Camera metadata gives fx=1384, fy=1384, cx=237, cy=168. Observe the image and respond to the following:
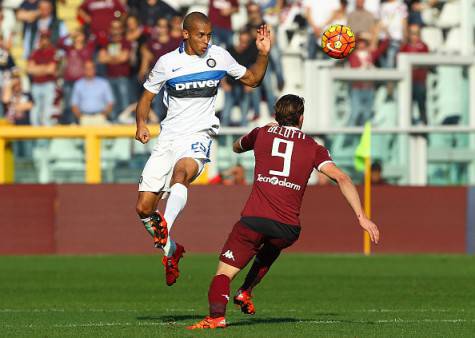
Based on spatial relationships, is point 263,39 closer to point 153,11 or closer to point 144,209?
point 144,209

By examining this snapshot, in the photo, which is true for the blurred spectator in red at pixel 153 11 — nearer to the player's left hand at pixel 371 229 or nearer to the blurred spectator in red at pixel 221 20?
the blurred spectator in red at pixel 221 20

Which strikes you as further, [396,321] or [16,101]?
[16,101]

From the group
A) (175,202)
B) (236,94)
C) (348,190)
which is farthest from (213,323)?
(236,94)

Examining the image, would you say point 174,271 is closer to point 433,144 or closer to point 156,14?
point 433,144

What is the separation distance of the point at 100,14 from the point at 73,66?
49.4 inches

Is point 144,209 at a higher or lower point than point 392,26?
lower

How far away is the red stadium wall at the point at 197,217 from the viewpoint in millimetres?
23328

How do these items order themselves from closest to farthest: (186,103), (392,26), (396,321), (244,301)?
1. (244,301)
2. (396,321)
3. (186,103)
4. (392,26)

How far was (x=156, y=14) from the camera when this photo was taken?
84.2ft

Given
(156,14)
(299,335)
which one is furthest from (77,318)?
(156,14)

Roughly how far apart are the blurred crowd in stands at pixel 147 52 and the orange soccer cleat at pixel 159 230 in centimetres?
1269

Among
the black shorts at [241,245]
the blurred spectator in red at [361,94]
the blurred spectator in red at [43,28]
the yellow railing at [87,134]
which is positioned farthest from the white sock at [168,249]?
the blurred spectator in red at [43,28]

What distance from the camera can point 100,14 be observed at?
26062mm

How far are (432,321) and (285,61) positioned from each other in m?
14.1
